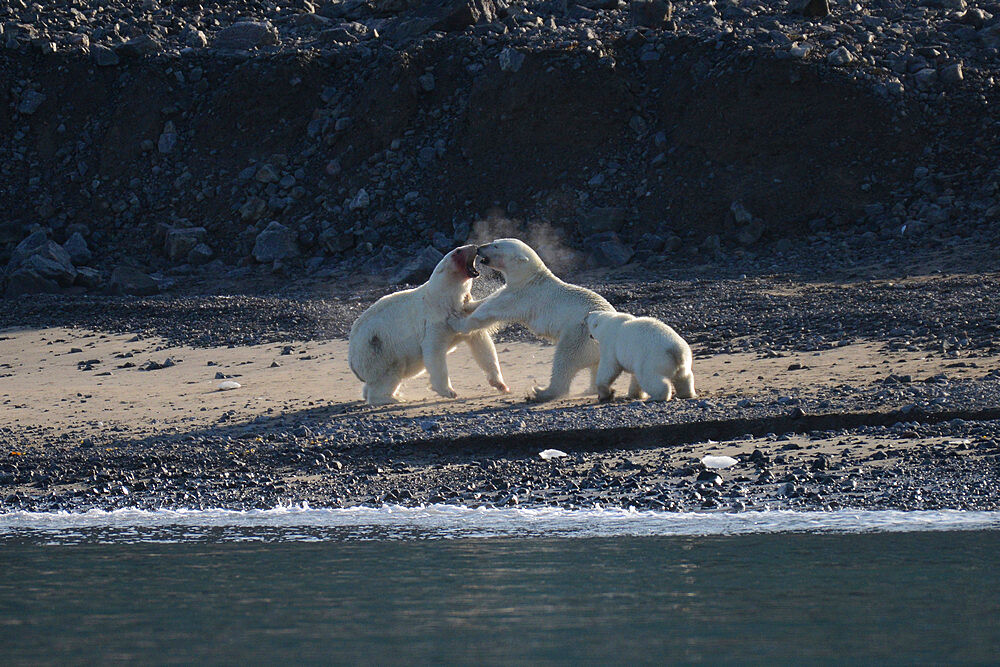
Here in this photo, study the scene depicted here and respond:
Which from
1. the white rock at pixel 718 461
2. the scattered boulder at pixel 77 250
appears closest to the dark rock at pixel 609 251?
the scattered boulder at pixel 77 250

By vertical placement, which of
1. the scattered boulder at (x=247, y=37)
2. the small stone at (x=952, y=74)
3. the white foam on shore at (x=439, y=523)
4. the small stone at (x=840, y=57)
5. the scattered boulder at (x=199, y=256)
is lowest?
the scattered boulder at (x=199, y=256)

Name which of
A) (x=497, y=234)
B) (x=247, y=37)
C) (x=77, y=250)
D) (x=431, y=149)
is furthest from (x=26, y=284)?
(x=247, y=37)

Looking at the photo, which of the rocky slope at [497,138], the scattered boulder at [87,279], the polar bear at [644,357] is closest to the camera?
the polar bear at [644,357]

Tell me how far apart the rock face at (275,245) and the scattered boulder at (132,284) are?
2239mm

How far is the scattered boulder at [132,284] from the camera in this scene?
885 inches

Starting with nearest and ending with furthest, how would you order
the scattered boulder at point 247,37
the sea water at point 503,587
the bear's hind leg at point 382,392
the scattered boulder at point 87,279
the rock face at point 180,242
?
the sea water at point 503,587 < the bear's hind leg at point 382,392 < the scattered boulder at point 87,279 < the rock face at point 180,242 < the scattered boulder at point 247,37

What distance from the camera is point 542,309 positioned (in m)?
11.7

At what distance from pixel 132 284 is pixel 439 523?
1578 centimetres

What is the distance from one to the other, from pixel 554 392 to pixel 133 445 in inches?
138

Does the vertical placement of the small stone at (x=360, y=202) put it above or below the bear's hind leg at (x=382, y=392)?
above

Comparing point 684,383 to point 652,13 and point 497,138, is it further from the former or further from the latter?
point 652,13

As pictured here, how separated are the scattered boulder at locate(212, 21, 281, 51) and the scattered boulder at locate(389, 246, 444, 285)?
1054 centimetres

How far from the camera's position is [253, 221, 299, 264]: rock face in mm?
24359

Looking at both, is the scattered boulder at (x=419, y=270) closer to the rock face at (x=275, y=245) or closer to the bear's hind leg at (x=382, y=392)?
the rock face at (x=275, y=245)
